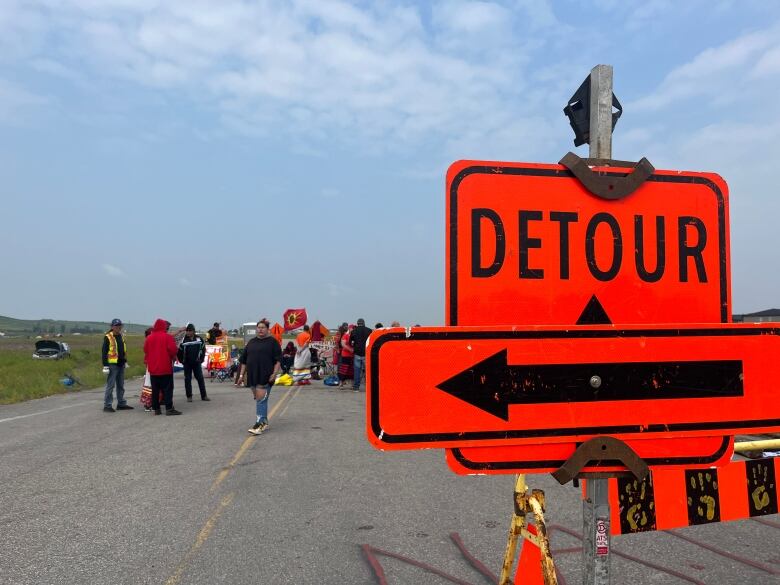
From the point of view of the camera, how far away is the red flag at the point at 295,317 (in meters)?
24.5

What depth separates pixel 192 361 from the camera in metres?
13.8

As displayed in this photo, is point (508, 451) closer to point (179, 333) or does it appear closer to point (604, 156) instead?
point (604, 156)

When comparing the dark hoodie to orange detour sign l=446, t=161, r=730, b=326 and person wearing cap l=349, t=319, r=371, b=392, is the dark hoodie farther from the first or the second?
orange detour sign l=446, t=161, r=730, b=326

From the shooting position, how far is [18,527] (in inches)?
193

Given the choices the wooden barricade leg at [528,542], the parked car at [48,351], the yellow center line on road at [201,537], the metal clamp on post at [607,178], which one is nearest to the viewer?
the metal clamp on post at [607,178]

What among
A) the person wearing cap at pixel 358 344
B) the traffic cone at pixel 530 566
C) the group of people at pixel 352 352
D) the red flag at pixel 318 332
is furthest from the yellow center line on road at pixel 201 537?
the red flag at pixel 318 332

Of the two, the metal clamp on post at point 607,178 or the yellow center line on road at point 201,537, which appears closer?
the metal clamp on post at point 607,178

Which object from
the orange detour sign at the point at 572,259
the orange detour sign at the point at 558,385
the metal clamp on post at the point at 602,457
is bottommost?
the metal clamp on post at the point at 602,457

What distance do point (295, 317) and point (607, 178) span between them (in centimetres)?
2344

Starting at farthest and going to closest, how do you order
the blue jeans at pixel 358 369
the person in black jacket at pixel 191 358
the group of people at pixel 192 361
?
the blue jeans at pixel 358 369
the person in black jacket at pixel 191 358
the group of people at pixel 192 361

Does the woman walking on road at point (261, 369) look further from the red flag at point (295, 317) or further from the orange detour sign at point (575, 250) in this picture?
the red flag at point (295, 317)

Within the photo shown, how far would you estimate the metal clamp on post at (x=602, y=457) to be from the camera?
1699mm

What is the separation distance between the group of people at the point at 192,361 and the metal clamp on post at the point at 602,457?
4.36m

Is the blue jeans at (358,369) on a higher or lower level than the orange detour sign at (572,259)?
lower
